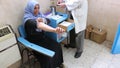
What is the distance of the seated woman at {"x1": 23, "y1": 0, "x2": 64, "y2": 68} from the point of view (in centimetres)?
191

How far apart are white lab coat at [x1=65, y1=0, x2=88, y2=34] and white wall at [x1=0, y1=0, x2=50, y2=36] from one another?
2.24 feet

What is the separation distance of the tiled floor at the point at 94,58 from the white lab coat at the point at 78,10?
0.56 metres

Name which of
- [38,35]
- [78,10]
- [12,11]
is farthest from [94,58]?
[12,11]

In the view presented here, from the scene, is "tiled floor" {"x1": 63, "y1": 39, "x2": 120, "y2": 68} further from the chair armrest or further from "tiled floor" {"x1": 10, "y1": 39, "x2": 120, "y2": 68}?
the chair armrest

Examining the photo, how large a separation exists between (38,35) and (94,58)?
1.13m

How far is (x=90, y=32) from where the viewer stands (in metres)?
3.00

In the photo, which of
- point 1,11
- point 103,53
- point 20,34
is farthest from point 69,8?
point 103,53

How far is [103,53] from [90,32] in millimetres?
546

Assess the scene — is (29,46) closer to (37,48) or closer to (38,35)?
(37,48)

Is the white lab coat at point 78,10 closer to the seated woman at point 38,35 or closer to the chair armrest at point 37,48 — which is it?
the seated woman at point 38,35

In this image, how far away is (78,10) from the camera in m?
2.19

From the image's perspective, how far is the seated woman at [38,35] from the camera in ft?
6.27

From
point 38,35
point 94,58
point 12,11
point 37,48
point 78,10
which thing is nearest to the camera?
point 37,48

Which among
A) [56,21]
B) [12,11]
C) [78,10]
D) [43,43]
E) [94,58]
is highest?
[12,11]
